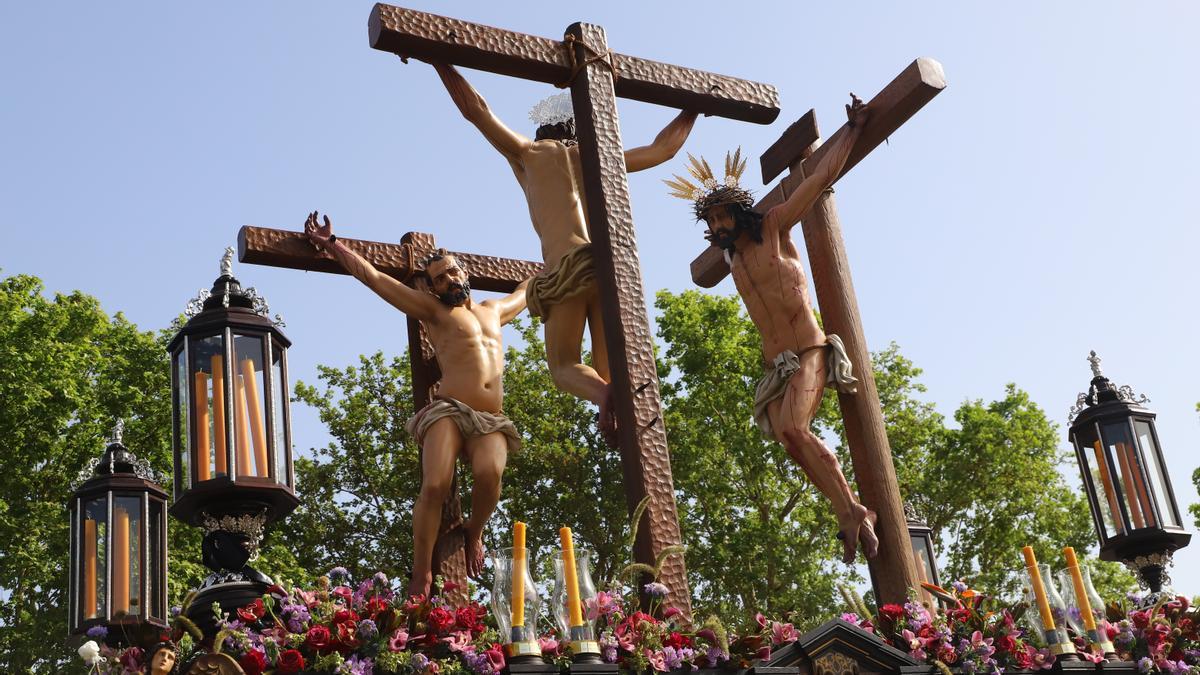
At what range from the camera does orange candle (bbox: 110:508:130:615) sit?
8.69 metres

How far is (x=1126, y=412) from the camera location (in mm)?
10438

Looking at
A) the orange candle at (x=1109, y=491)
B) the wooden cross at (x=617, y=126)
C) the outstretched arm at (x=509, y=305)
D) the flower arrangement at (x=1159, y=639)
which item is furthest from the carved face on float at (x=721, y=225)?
the orange candle at (x=1109, y=491)

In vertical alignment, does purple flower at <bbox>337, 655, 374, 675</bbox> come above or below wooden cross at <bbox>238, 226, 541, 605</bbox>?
below

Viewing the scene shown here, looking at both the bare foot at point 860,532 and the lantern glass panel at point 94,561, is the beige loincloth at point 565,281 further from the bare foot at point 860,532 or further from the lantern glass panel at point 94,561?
the lantern glass panel at point 94,561

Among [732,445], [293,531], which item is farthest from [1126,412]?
[293,531]

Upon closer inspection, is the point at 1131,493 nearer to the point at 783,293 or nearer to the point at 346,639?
the point at 783,293

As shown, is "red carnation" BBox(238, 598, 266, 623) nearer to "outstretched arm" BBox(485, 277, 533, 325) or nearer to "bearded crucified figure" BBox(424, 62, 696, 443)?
"bearded crucified figure" BBox(424, 62, 696, 443)

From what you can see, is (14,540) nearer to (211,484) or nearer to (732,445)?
(732,445)

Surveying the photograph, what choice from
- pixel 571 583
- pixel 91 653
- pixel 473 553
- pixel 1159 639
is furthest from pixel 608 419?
pixel 91 653

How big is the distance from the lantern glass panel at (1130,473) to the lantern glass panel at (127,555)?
6616mm

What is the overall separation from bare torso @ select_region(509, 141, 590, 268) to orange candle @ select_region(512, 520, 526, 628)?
119 inches

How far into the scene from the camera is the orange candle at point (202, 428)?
7.14m

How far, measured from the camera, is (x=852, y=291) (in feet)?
28.5

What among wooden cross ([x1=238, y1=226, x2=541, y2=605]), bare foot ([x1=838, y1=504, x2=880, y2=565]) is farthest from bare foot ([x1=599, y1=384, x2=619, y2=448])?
wooden cross ([x1=238, y1=226, x2=541, y2=605])
